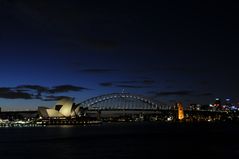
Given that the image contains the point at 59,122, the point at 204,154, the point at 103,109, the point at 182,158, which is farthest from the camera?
the point at 59,122

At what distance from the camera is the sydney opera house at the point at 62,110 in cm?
17538

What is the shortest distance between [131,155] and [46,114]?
14373cm

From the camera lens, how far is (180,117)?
7352 inches

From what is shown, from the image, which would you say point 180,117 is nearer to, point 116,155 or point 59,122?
point 59,122

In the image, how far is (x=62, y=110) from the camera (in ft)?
586

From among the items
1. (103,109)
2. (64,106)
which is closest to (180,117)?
(103,109)

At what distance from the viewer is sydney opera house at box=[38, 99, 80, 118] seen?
175 meters

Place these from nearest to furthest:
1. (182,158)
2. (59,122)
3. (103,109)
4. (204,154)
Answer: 1. (182,158)
2. (204,154)
3. (103,109)
4. (59,122)

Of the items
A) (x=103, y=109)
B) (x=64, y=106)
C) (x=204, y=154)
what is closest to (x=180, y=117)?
(x=103, y=109)

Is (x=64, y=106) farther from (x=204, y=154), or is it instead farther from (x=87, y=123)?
(x=204, y=154)

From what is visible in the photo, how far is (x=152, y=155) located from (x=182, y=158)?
4.62m

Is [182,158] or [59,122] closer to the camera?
[182,158]

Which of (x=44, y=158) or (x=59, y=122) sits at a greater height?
(x=59, y=122)

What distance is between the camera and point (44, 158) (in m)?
46.9
